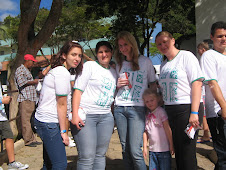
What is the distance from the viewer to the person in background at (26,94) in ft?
16.1

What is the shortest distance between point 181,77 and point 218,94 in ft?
1.36

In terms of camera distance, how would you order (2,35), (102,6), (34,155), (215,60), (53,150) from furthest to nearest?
(2,35)
(102,6)
(34,155)
(215,60)
(53,150)

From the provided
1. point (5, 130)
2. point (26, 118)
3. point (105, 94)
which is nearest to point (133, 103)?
point (105, 94)

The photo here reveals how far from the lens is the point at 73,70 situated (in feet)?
8.50

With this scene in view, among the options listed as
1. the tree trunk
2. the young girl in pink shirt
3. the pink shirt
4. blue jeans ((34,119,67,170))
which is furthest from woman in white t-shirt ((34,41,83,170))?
the tree trunk

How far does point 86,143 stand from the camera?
2.43 meters

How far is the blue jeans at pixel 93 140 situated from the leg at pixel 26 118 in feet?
10.1

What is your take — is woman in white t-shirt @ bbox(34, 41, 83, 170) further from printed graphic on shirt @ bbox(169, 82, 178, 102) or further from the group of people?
printed graphic on shirt @ bbox(169, 82, 178, 102)

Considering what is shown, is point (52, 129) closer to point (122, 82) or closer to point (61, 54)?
point (61, 54)

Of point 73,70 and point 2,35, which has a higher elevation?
point 2,35

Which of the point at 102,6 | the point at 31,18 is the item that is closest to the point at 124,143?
the point at 31,18

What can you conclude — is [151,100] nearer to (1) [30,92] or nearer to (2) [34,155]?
(2) [34,155]

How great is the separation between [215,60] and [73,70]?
5.07 ft

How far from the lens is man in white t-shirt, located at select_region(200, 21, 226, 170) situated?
94.3 inches
